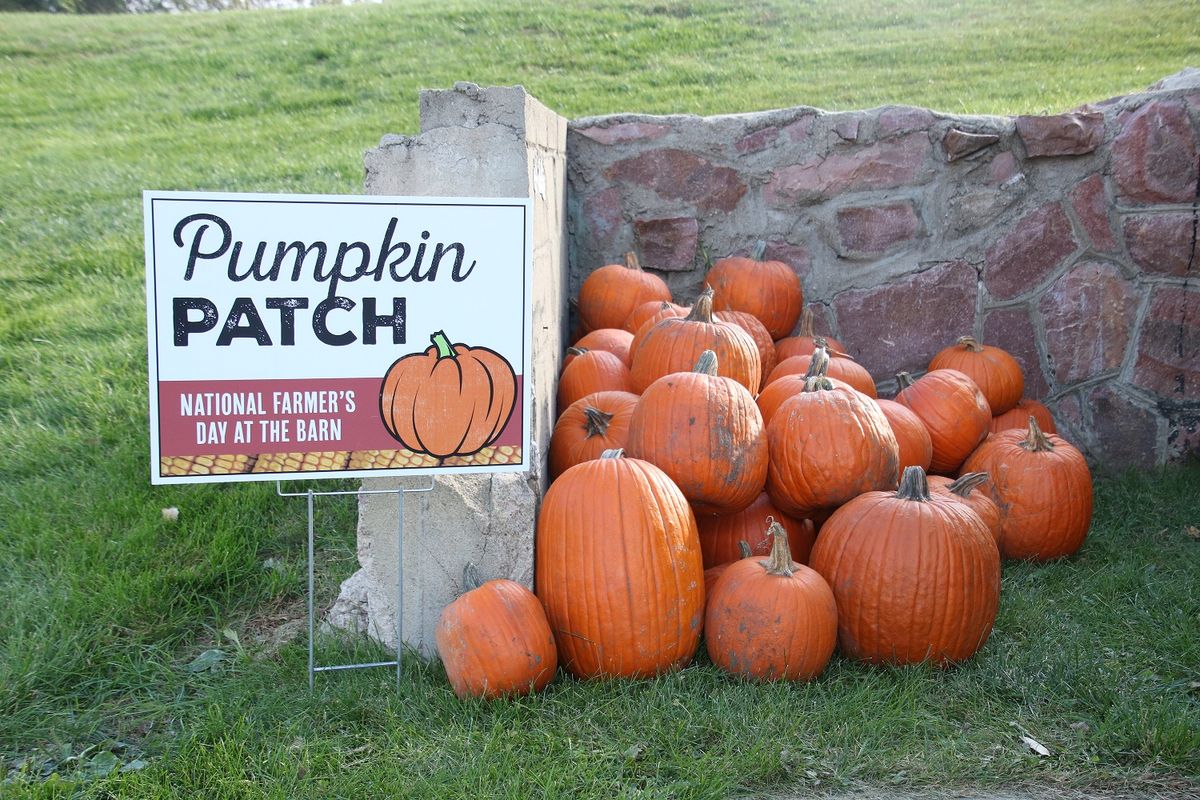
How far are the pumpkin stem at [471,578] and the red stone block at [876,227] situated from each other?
2711 mm

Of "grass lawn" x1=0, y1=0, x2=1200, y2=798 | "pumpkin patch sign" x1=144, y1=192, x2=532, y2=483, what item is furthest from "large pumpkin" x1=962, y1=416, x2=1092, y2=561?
"pumpkin patch sign" x1=144, y1=192, x2=532, y2=483

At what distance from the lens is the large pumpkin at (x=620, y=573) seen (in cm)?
282

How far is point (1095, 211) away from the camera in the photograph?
451 cm

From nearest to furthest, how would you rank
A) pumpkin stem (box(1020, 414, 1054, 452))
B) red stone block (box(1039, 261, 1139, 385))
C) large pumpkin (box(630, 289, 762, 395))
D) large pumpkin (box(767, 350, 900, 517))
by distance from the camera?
large pumpkin (box(767, 350, 900, 517)) < large pumpkin (box(630, 289, 762, 395)) < pumpkin stem (box(1020, 414, 1054, 452)) < red stone block (box(1039, 261, 1139, 385))

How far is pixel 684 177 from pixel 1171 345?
243cm

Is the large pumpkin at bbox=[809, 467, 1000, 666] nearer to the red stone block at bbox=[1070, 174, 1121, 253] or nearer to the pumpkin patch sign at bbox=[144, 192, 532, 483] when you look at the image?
the pumpkin patch sign at bbox=[144, 192, 532, 483]

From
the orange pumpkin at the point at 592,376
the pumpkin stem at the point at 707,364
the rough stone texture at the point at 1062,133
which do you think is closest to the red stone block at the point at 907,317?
the rough stone texture at the point at 1062,133

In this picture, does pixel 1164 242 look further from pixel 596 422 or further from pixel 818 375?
pixel 596 422

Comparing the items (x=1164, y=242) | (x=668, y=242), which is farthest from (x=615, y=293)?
(x=1164, y=242)

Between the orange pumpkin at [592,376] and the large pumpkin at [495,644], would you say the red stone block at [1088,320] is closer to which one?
Answer: the orange pumpkin at [592,376]

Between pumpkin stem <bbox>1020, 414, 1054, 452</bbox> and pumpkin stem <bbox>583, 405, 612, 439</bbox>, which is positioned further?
pumpkin stem <bbox>1020, 414, 1054, 452</bbox>

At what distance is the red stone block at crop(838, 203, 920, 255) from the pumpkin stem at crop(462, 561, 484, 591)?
271 centimetres

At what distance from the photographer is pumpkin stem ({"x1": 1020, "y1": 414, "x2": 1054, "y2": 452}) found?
12.7 ft

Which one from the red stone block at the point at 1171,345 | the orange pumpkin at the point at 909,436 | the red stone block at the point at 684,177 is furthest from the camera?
the red stone block at the point at 684,177
